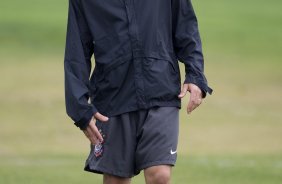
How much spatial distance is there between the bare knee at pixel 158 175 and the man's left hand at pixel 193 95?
46 cm

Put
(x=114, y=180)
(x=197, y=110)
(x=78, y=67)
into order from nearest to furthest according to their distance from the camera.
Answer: (x=78, y=67) < (x=114, y=180) < (x=197, y=110)

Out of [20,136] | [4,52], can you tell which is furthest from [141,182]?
[4,52]

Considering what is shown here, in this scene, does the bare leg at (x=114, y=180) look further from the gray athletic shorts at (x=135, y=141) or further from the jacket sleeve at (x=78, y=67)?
the jacket sleeve at (x=78, y=67)

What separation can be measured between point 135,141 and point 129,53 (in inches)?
23.4

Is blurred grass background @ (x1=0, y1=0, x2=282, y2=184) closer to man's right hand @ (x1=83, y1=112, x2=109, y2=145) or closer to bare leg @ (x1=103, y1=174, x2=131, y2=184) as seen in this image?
bare leg @ (x1=103, y1=174, x2=131, y2=184)

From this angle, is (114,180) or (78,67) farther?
(114,180)

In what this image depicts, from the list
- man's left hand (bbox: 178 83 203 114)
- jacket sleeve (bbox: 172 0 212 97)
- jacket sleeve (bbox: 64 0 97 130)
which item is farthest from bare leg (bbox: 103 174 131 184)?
jacket sleeve (bbox: 172 0 212 97)

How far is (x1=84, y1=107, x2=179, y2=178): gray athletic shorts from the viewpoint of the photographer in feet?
26.1

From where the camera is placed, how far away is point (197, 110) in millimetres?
21062

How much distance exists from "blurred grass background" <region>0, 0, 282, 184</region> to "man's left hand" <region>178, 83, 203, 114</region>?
15.2ft

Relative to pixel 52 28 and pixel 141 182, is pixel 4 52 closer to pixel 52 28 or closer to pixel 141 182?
pixel 52 28

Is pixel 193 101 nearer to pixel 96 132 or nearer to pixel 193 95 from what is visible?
pixel 193 95

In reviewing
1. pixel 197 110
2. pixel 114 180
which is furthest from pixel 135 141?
pixel 197 110

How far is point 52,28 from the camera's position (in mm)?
35094
